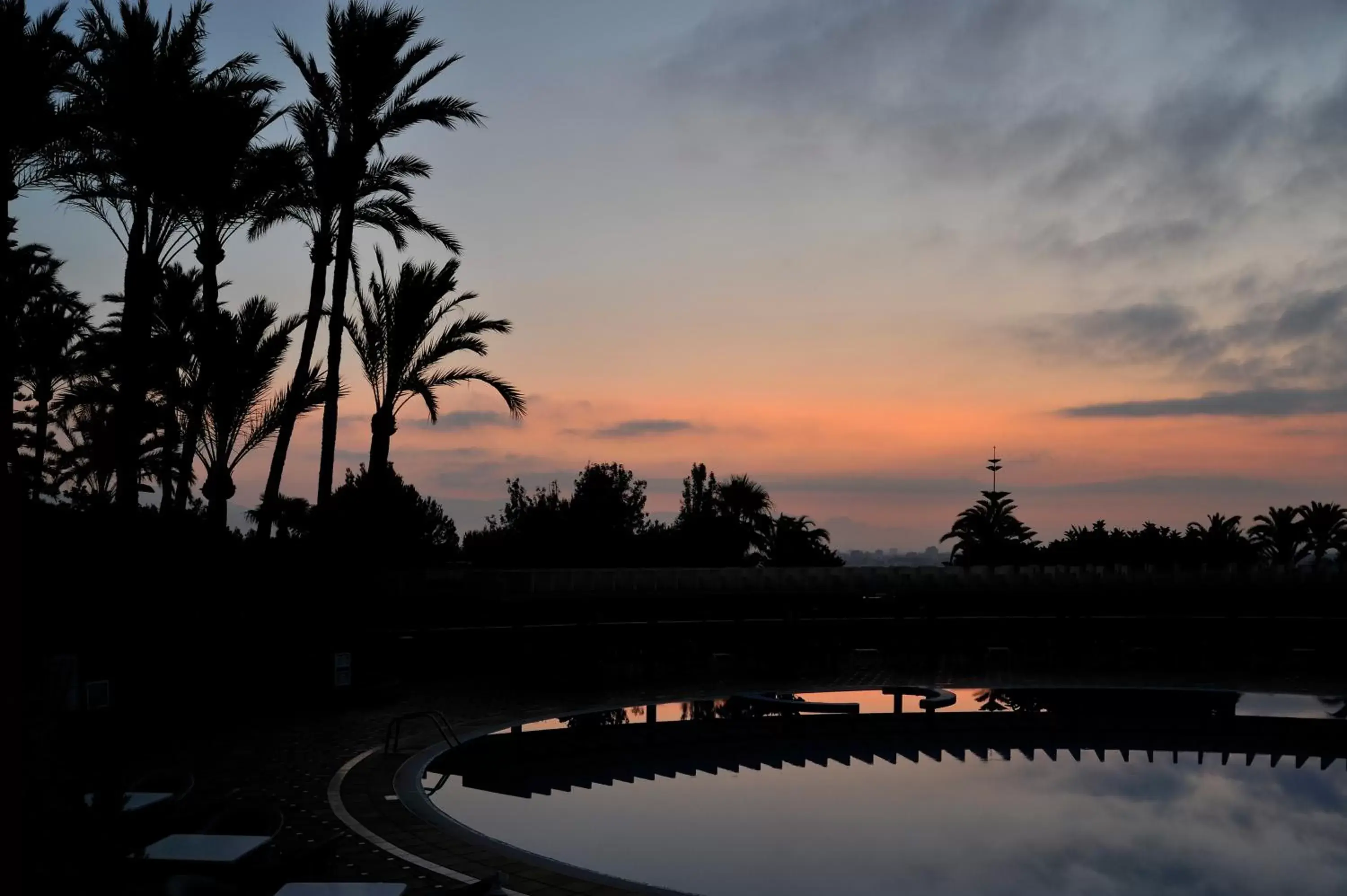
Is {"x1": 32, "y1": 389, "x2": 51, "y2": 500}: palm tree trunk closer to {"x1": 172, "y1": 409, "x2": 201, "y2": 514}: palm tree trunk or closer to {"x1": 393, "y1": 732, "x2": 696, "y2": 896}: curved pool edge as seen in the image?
{"x1": 172, "y1": 409, "x2": 201, "y2": 514}: palm tree trunk

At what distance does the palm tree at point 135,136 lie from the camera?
69.9 feet

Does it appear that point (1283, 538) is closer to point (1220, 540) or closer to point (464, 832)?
point (1220, 540)

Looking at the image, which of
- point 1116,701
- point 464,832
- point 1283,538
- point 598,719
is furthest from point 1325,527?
point 464,832

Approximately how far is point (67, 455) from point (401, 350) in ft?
119

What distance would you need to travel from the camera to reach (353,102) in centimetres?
2575

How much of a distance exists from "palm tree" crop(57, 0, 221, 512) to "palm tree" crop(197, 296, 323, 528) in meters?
2.21

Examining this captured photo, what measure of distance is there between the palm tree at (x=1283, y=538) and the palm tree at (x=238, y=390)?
228 feet

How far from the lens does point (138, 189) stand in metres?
22.3

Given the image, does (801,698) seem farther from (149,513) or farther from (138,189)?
(138,189)

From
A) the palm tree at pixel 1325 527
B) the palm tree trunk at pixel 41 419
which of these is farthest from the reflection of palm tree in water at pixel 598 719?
the palm tree at pixel 1325 527

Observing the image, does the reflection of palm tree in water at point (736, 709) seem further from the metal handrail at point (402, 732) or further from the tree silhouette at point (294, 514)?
the tree silhouette at point (294, 514)

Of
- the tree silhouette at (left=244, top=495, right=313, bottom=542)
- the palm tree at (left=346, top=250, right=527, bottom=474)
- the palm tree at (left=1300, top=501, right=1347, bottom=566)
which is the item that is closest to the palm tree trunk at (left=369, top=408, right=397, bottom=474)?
the palm tree at (left=346, top=250, right=527, bottom=474)

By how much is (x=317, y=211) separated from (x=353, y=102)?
2855mm

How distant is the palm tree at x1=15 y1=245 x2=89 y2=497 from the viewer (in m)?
30.3
